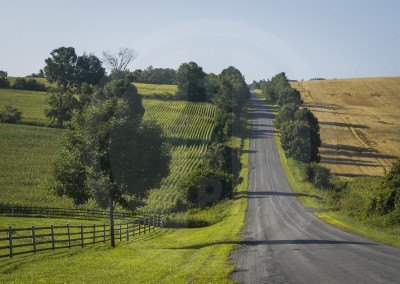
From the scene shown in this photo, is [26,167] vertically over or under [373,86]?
under

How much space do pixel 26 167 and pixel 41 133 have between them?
20742 mm

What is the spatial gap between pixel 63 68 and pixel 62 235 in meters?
100

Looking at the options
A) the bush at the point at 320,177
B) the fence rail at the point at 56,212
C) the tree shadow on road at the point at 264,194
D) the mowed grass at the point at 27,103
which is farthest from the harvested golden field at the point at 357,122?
the mowed grass at the point at 27,103

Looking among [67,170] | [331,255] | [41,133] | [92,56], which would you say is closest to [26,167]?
[41,133]

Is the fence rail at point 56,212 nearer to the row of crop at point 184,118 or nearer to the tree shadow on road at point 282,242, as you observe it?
the tree shadow on road at point 282,242

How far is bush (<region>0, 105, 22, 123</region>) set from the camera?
8612cm

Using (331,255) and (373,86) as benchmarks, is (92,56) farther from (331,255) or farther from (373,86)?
(331,255)

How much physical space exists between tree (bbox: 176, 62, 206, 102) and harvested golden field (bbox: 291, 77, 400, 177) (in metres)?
34.9

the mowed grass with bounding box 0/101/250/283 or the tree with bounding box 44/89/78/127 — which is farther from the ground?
the tree with bounding box 44/89/78/127

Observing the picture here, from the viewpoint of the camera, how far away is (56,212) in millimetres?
42562

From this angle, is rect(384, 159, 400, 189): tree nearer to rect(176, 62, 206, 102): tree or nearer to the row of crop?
the row of crop

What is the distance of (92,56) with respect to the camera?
12581 cm

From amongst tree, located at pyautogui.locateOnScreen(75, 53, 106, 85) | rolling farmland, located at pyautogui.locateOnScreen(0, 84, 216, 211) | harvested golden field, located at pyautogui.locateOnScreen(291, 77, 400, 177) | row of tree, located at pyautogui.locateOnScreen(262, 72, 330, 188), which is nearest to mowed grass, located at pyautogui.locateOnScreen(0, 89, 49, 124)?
rolling farmland, located at pyautogui.locateOnScreen(0, 84, 216, 211)

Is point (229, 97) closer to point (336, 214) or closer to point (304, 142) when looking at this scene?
point (304, 142)
